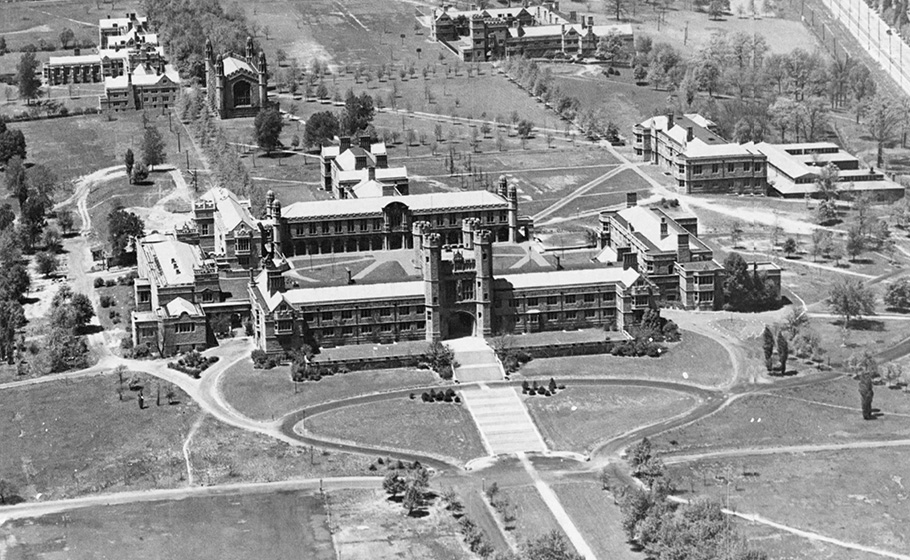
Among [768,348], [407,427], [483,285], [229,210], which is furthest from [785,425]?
[229,210]

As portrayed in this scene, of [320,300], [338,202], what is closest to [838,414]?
[320,300]

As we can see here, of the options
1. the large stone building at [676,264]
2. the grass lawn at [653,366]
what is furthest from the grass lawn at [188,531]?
the large stone building at [676,264]

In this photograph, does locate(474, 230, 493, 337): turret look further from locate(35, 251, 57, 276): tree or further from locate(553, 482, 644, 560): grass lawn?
locate(35, 251, 57, 276): tree

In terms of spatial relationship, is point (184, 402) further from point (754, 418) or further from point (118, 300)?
point (754, 418)

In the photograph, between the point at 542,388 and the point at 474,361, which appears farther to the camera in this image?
the point at 474,361

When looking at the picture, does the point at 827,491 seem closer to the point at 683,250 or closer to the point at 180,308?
the point at 683,250

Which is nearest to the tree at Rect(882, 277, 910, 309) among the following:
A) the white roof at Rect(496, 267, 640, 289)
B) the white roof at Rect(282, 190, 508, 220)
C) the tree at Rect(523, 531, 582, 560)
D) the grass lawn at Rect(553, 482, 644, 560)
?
the white roof at Rect(496, 267, 640, 289)

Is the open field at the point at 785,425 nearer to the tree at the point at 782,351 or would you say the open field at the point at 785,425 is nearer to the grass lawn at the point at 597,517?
the tree at the point at 782,351

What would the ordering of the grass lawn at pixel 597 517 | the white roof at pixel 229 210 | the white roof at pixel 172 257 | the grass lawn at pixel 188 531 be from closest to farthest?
1. the grass lawn at pixel 597 517
2. the grass lawn at pixel 188 531
3. the white roof at pixel 172 257
4. the white roof at pixel 229 210
